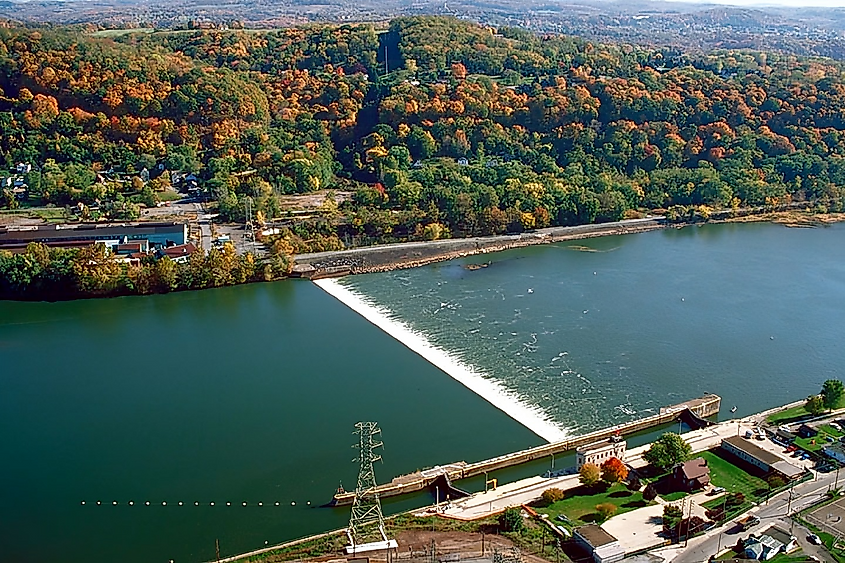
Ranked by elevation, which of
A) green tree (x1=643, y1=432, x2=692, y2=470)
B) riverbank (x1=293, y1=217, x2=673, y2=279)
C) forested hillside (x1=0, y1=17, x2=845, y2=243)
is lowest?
riverbank (x1=293, y1=217, x2=673, y2=279)

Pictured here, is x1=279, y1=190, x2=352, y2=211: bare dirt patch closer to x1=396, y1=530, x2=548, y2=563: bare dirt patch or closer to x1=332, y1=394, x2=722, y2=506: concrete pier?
x1=332, y1=394, x2=722, y2=506: concrete pier

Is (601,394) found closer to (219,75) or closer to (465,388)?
(465,388)

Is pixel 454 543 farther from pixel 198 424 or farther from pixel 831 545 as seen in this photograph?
pixel 198 424

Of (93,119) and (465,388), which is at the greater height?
(93,119)

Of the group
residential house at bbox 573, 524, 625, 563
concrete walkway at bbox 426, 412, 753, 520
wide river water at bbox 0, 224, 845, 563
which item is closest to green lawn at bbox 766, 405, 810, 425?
wide river water at bbox 0, 224, 845, 563

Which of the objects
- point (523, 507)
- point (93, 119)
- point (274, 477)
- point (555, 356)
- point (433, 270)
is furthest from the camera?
point (93, 119)

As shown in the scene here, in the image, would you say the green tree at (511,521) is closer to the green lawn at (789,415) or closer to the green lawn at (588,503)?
the green lawn at (588,503)

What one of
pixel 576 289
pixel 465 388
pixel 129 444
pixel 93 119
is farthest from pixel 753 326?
pixel 93 119

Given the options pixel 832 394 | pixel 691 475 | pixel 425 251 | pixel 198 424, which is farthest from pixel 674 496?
pixel 425 251
